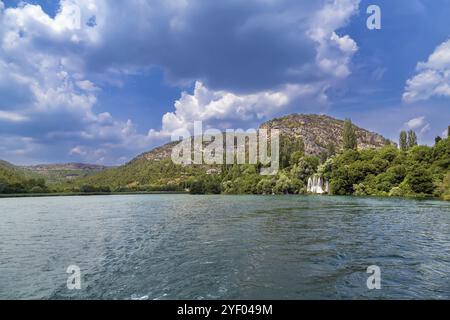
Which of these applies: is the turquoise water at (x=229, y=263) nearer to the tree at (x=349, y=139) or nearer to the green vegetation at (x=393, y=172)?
the green vegetation at (x=393, y=172)

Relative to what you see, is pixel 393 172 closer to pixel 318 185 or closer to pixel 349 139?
pixel 318 185

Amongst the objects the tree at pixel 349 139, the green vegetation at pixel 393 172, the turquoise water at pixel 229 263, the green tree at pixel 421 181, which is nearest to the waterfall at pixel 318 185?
the green vegetation at pixel 393 172

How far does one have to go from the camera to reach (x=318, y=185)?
5989 inches

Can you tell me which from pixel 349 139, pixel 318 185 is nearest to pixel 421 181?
pixel 318 185

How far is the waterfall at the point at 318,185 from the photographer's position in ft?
488

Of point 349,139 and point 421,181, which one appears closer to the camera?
point 421,181

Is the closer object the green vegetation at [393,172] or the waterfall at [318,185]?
the green vegetation at [393,172]

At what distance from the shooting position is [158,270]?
1858 centimetres

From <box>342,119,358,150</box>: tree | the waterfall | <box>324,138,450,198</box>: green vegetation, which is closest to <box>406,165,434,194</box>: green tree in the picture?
<box>324,138,450,198</box>: green vegetation

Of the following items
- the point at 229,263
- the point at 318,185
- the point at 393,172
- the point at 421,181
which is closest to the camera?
the point at 229,263

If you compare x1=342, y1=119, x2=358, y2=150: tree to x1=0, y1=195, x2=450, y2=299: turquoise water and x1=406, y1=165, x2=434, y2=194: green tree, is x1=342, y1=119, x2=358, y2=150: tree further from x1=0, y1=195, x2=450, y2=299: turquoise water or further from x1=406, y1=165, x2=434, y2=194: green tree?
x1=0, y1=195, x2=450, y2=299: turquoise water

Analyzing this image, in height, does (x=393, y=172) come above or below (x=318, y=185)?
above

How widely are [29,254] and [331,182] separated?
5169 inches
